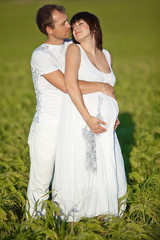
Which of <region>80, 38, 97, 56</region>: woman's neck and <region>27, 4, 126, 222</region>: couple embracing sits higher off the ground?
<region>80, 38, 97, 56</region>: woman's neck

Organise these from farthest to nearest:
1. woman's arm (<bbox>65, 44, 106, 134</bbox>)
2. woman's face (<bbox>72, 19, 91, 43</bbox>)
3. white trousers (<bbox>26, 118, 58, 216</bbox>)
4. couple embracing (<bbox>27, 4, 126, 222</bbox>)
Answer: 1. white trousers (<bbox>26, 118, 58, 216</bbox>)
2. woman's face (<bbox>72, 19, 91, 43</bbox>)
3. couple embracing (<bbox>27, 4, 126, 222</bbox>)
4. woman's arm (<bbox>65, 44, 106, 134</bbox>)

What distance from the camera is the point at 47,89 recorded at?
9.64 ft

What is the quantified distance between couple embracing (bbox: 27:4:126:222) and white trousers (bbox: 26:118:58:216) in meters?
0.01

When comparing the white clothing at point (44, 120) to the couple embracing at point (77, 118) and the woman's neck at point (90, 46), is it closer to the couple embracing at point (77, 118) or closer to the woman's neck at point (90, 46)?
the couple embracing at point (77, 118)

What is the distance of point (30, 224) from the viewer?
2.71 meters

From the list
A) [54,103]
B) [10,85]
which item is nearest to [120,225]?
[54,103]

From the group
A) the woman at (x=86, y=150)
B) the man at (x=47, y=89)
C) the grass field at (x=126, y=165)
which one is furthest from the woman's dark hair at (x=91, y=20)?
the grass field at (x=126, y=165)

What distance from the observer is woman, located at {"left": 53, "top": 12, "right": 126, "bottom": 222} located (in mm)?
2777

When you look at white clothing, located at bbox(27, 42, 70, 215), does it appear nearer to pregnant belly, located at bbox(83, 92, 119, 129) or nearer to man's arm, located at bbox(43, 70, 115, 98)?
man's arm, located at bbox(43, 70, 115, 98)

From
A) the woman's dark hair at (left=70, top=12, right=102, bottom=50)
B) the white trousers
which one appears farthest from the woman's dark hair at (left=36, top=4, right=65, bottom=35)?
the white trousers

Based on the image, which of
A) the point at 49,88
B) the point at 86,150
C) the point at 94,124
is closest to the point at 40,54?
the point at 49,88

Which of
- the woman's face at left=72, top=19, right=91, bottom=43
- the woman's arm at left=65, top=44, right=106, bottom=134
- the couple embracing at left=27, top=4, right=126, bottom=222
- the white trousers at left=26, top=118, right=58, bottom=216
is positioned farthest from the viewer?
the white trousers at left=26, top=118, right=58, bottom=216

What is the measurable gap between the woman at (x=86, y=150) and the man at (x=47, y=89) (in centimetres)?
10

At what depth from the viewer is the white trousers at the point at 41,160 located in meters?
2.95
